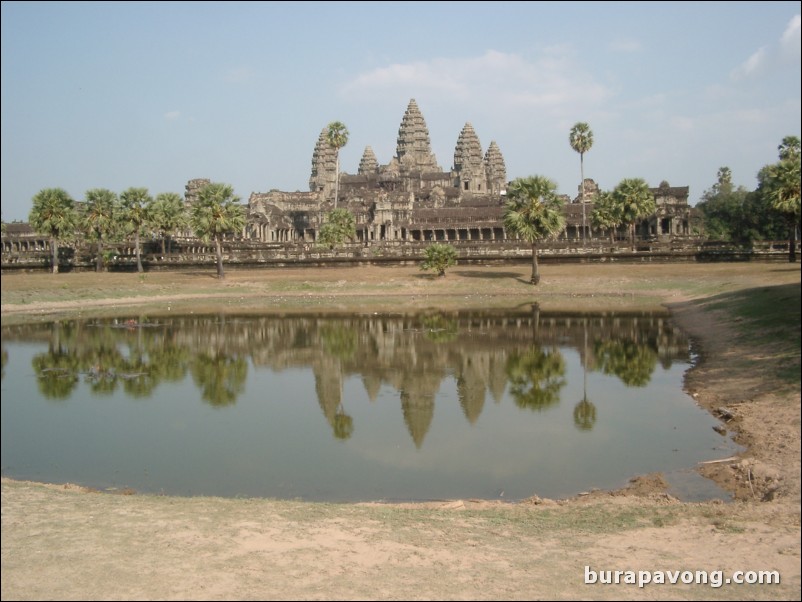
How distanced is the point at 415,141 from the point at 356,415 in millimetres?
130565

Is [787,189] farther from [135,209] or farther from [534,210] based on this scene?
[135,209]

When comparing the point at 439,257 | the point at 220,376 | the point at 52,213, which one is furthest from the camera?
the point at 52,213

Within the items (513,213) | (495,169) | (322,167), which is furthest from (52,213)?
(495,169)

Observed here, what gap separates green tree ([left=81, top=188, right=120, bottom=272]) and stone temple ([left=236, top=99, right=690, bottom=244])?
33143 millimetres

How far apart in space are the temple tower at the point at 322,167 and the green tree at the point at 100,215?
70108 mm

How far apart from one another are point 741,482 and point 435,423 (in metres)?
8.07

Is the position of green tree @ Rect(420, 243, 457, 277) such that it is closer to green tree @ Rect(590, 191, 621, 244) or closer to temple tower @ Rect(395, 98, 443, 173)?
green tree @ Rect(590, 191, 621, 244)

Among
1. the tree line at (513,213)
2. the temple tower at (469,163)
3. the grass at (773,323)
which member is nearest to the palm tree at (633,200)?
the tree line at (513,213)

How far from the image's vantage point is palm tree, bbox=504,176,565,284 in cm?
5935

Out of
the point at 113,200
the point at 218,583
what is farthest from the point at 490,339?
the point at 113,200

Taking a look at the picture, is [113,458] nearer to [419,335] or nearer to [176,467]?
[176,467]

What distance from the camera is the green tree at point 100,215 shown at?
7300cm

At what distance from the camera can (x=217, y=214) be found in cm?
6919

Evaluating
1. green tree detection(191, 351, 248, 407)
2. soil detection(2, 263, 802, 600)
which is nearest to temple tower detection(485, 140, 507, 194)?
green tree detection(191, 351, 248, 407)
